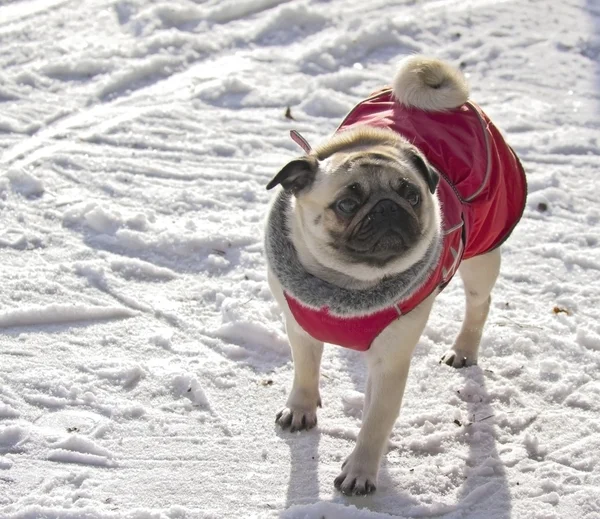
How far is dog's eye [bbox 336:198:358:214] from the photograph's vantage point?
127 inches

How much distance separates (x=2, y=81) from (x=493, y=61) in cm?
391

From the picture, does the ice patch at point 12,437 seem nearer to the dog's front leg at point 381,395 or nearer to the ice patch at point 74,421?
the ice patch at point 74,421

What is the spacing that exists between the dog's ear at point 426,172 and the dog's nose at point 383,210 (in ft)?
0.75

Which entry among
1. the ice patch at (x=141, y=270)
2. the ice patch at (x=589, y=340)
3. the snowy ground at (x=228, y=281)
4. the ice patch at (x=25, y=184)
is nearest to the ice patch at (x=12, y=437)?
the snowy ground at (x=228, y=281)

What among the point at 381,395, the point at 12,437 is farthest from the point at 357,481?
the point at 12,437

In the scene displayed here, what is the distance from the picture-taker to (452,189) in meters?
3.64

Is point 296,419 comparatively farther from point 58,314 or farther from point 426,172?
point 58,314

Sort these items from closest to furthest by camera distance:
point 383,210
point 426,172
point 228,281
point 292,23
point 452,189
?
point 383,210 < point 426,172 < point 452,189 < point 228,281 < point 292,23

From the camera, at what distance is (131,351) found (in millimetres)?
4172

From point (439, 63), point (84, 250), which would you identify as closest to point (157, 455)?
point (84, 250)

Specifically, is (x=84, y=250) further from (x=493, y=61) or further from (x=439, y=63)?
(x=493, y=61)

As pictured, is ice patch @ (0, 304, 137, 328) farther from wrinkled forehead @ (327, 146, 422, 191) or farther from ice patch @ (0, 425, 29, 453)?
wrinkled forehead @ (327, 146, 422, 191)

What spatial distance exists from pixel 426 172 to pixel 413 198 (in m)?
0.14

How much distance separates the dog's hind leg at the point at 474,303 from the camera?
414 cm
